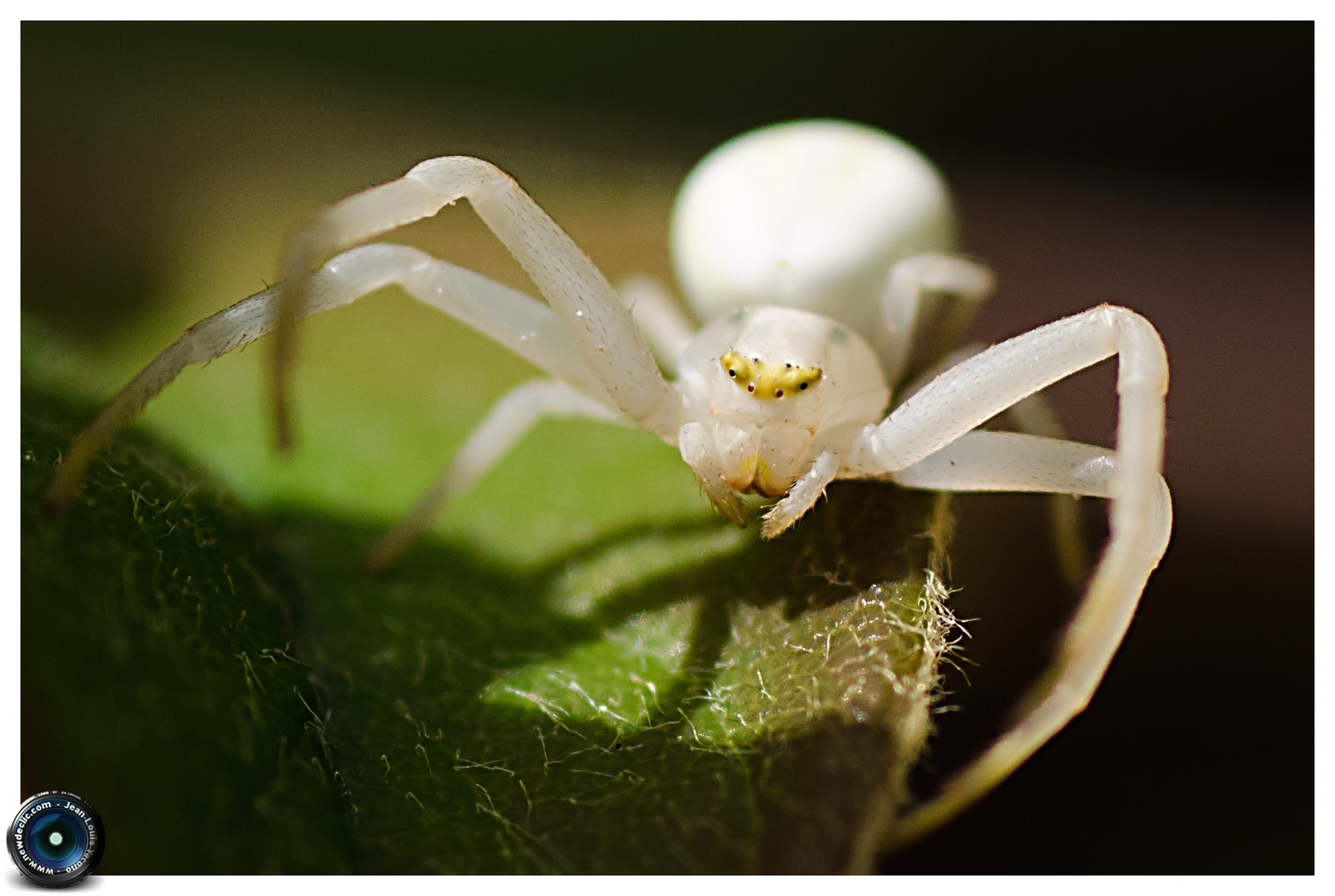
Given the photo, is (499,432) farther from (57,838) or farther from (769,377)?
(57,838)

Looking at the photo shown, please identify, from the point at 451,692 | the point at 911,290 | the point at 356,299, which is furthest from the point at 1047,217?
the point at 451,692

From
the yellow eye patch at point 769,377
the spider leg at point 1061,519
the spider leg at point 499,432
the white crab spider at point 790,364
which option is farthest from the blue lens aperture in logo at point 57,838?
the spider leg at point 1061,519

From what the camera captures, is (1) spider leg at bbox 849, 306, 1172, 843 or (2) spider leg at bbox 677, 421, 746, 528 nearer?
(1) spider leg at bbox 849, 306, 1172, 843

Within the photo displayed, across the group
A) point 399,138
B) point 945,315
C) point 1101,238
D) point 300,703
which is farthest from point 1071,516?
point 399,138

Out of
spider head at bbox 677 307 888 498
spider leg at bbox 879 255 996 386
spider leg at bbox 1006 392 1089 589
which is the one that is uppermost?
spider leg at bbox 879 255 996 386

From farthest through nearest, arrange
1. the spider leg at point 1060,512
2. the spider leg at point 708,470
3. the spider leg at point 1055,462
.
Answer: the spider leg at point 1060,512 → the spider leg at point 708,470 → the spider leg at point 1055,462

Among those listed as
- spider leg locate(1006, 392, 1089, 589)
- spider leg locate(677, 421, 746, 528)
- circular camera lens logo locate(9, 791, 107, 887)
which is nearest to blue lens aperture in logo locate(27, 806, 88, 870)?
circular camera lens logo locate(9, 791, 107, 887)

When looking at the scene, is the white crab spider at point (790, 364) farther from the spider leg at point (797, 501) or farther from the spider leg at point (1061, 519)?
the spider leg at point (1061, 519)

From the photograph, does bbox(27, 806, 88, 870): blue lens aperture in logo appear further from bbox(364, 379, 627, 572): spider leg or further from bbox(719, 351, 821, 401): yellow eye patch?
bbox(719, 351, 821, 401): yellow eye patch
